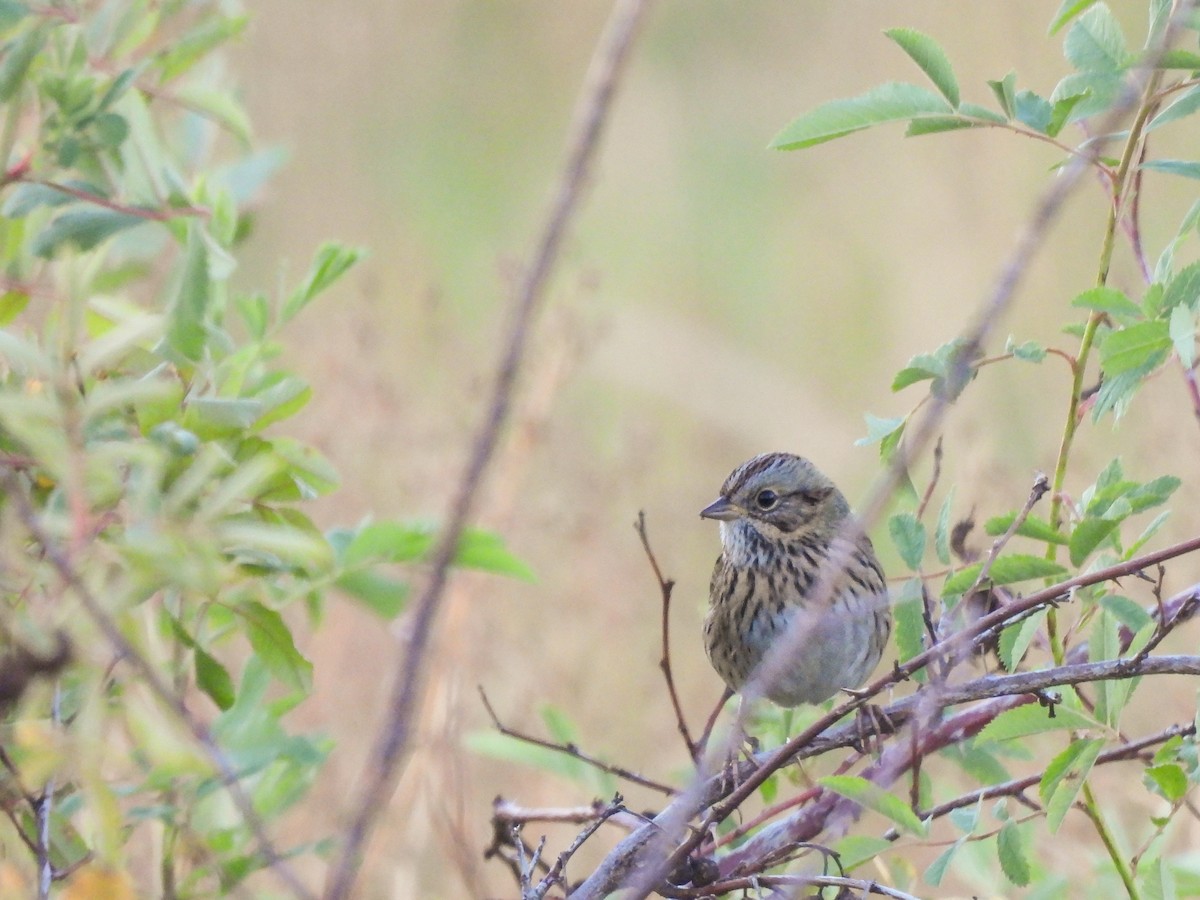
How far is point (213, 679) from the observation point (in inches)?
73.2

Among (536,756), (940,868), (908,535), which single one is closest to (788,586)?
(536,756)

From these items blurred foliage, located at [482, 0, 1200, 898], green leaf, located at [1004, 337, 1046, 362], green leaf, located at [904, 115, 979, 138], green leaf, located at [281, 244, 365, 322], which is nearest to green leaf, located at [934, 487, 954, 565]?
blurred foliage, located at [482, 0, 1200, 898]

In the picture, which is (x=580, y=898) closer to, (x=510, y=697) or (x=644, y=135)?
(x=510, y=697)

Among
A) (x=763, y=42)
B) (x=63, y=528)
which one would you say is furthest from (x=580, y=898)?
(x=763, y=42)

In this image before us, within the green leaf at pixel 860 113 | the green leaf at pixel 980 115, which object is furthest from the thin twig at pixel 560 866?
the green leaf at pixel 980 115

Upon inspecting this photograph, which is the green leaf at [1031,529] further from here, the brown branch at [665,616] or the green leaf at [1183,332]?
the brown branch at [665,616]

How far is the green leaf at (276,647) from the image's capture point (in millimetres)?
1901

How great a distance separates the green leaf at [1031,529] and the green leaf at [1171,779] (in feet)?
0.97

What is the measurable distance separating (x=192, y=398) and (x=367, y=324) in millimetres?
2324

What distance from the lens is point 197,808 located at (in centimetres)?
228

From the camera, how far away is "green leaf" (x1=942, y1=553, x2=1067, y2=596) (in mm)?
1724

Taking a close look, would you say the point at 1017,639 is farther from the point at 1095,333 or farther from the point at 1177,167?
the point at 1177,167

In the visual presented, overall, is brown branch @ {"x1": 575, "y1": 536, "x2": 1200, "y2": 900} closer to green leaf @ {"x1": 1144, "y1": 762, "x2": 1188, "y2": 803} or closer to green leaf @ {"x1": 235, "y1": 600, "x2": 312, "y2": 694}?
green leaf @ {"x1": 1144, "y1": 762, "x2": 1188, "y2": 803}

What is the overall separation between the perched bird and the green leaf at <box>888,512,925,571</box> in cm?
51
